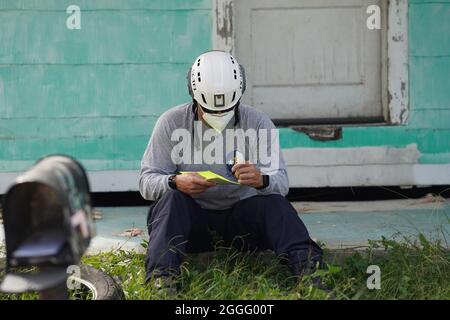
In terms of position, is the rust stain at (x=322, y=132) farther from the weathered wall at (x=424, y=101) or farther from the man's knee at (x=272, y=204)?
the man's knee at (x=272, y=204)

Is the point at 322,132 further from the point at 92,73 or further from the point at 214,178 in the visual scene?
the point at 214,178

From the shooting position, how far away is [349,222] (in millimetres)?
5922

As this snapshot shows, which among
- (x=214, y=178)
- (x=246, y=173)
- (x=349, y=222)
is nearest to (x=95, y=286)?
(x=214, y=178)

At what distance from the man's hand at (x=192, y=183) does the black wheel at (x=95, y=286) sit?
1.83ft

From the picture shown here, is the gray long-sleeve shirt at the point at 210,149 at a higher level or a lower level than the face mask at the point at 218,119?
lower

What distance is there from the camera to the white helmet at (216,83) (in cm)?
436

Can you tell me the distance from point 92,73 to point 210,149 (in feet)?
7.54

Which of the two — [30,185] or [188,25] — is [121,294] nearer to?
[30,185]

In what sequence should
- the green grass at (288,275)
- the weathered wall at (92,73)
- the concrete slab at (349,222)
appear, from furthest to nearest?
the weathered wall at (92,73)
the concrete slab at (349,222)
the green grass at (288,275)

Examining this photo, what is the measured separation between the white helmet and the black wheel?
3.22 ft

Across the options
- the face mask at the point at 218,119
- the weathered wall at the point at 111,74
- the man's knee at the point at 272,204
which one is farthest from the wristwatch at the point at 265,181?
the weathered wall at the point at 111,74

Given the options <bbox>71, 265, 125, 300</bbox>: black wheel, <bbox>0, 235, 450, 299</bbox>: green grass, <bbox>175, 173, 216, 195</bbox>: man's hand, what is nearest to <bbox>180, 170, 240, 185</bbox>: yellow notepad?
<bbox>175, 173, 216, 195</bbox>: man's hand

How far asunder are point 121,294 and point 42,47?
298cm
